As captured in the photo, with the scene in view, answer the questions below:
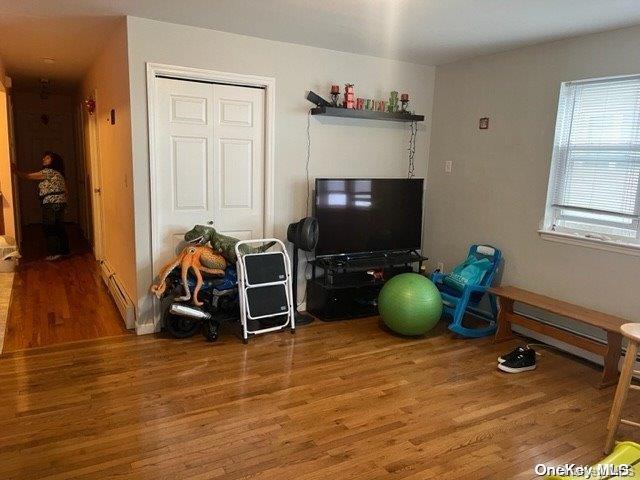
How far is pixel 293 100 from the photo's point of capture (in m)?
4.07

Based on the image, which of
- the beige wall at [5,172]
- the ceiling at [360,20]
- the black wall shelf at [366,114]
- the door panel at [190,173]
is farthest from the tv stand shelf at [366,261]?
the beige wall at [5,172]

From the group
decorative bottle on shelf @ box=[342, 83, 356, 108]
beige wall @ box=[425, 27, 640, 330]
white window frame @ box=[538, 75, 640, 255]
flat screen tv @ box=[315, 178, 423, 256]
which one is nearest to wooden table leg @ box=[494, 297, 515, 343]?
beige wall @ box=[425, 27, 640, 330]

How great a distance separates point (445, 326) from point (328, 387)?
63.8 inches

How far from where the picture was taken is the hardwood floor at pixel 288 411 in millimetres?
2217

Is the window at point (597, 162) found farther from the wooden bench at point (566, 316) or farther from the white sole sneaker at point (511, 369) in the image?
the white sole sneaker at point (511, 369)

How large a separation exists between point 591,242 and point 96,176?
5.19 meters

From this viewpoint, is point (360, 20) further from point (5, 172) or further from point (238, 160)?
point (5, 172)

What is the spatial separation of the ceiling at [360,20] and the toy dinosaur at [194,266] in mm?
1686

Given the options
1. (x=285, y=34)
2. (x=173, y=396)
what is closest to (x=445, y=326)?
(x=173, y=396)

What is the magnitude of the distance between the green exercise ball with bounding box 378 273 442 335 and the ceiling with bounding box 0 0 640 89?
191 cm

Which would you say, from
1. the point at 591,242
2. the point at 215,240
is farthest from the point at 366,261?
the point at 591,242

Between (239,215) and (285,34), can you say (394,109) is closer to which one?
(285,34)

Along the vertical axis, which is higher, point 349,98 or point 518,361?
point 349,98

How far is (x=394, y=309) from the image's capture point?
3.74 meters
